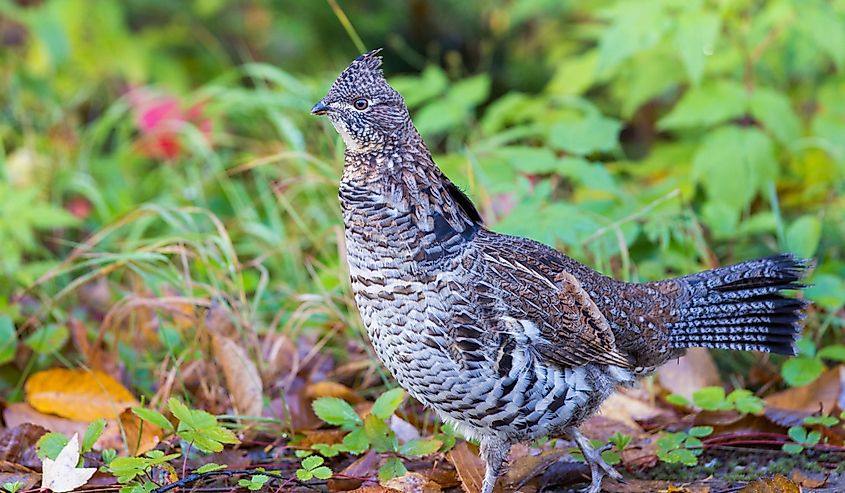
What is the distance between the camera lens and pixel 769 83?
617 centimetres

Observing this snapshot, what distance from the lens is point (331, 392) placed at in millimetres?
3920

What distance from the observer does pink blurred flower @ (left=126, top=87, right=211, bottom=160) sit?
6.46 m

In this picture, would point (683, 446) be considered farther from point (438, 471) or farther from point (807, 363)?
point (438, 471)

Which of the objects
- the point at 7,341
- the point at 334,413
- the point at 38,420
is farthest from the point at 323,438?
the point at 7,341

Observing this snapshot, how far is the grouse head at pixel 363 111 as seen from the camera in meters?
3.02

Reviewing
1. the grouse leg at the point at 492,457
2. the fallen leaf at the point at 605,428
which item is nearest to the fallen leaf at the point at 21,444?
the grouse leg at the point at 492,457

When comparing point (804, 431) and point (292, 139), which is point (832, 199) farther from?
point (292, 139)

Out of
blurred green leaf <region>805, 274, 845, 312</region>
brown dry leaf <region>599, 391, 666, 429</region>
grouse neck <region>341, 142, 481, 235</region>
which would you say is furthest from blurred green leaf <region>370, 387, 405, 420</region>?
blurred green leaf <region>805, 274, 845, 312</region>

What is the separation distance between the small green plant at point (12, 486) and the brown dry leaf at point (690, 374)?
244 cm

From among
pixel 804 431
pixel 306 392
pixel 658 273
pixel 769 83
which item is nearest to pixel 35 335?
pixel 306 392

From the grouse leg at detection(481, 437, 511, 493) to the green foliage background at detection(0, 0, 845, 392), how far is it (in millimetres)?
1161

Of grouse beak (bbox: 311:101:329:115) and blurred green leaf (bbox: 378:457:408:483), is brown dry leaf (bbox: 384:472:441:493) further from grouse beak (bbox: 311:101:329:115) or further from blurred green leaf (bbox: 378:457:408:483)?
grouse beak (bbox: 311:101:329:115)

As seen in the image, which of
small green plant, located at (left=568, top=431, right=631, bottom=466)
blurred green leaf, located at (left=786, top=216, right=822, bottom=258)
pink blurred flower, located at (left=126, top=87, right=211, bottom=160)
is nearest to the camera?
small green plant, located at (left=568, top=431, right=631, bottom=466)

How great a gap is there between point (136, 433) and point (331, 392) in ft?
2.57
